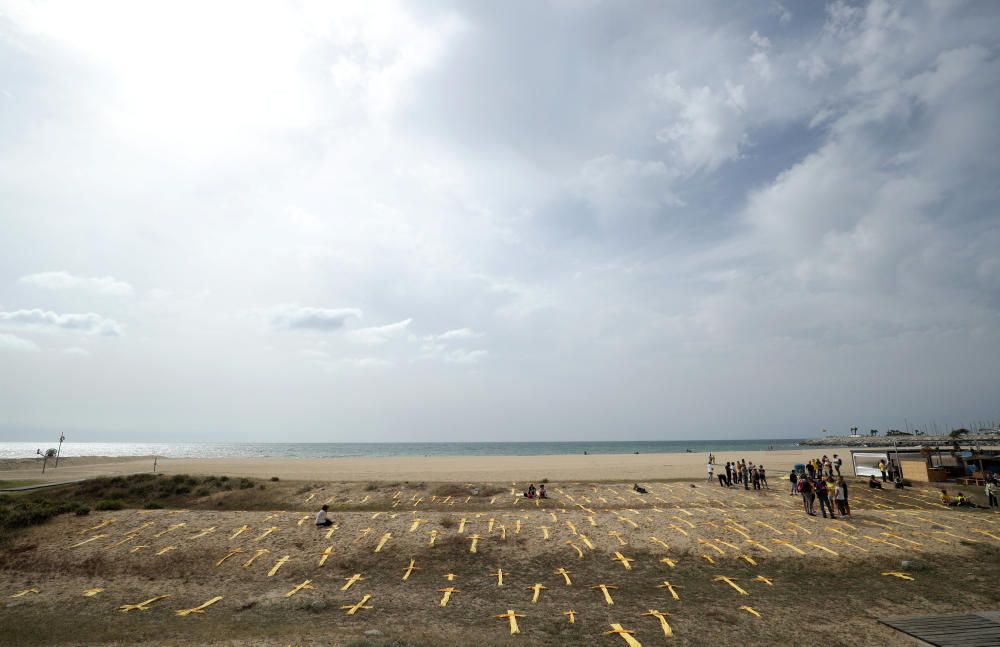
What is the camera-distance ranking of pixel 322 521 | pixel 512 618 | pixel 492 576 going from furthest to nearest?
pixel 322 521, pixel 492 576, pixel 512 618

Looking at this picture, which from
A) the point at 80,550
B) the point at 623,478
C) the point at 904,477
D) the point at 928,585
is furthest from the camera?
the point at 623,478

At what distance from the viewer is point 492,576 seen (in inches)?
585

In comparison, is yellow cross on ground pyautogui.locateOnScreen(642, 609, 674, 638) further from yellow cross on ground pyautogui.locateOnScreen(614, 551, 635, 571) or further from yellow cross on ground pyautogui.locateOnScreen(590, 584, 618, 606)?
yellow cross on ground pyautogui.locateOnScreen(614, 551, 635, 571)

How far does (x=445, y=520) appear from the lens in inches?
800

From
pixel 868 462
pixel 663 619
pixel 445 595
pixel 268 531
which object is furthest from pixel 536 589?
pixel 868 462

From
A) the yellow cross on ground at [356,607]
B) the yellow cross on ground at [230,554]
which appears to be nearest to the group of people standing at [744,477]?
the yellow cross on ground at [356,607]

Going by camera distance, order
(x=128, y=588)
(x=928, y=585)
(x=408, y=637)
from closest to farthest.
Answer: (x=408, y=637)
(x=928, y=585)
(x=128, y=588)

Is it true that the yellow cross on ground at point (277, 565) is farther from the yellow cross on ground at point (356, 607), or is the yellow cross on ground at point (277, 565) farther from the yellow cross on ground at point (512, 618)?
the yellow cross on ground at point (512, 618)

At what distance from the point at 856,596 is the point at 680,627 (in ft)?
19.1

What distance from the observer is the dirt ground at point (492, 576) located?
1113 cm

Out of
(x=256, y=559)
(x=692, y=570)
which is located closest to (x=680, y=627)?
(x=692, y=570)

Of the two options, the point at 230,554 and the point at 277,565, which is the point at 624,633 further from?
the point at 230,554

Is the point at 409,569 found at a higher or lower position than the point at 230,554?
lower

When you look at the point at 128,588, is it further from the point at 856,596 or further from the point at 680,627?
the point at 856,596
